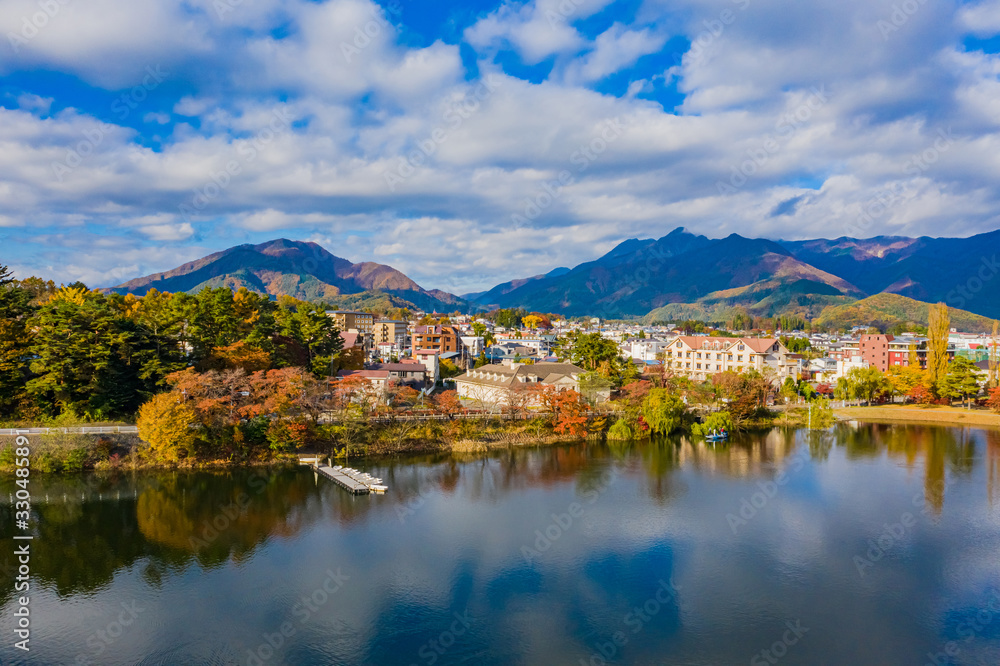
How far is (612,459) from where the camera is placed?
2412cm

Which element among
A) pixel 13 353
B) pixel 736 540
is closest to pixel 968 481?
pixel 736 540

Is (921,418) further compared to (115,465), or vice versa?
(921,418)

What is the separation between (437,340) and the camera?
176 feet

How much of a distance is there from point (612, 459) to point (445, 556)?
39.0 feet

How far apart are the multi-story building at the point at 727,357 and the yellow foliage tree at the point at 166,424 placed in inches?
1252

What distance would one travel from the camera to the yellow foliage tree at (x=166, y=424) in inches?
785

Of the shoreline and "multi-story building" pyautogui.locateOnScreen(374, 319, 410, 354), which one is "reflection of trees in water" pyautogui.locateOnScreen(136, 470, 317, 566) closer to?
the shoreline

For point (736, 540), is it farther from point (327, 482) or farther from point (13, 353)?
point (13, 353)
